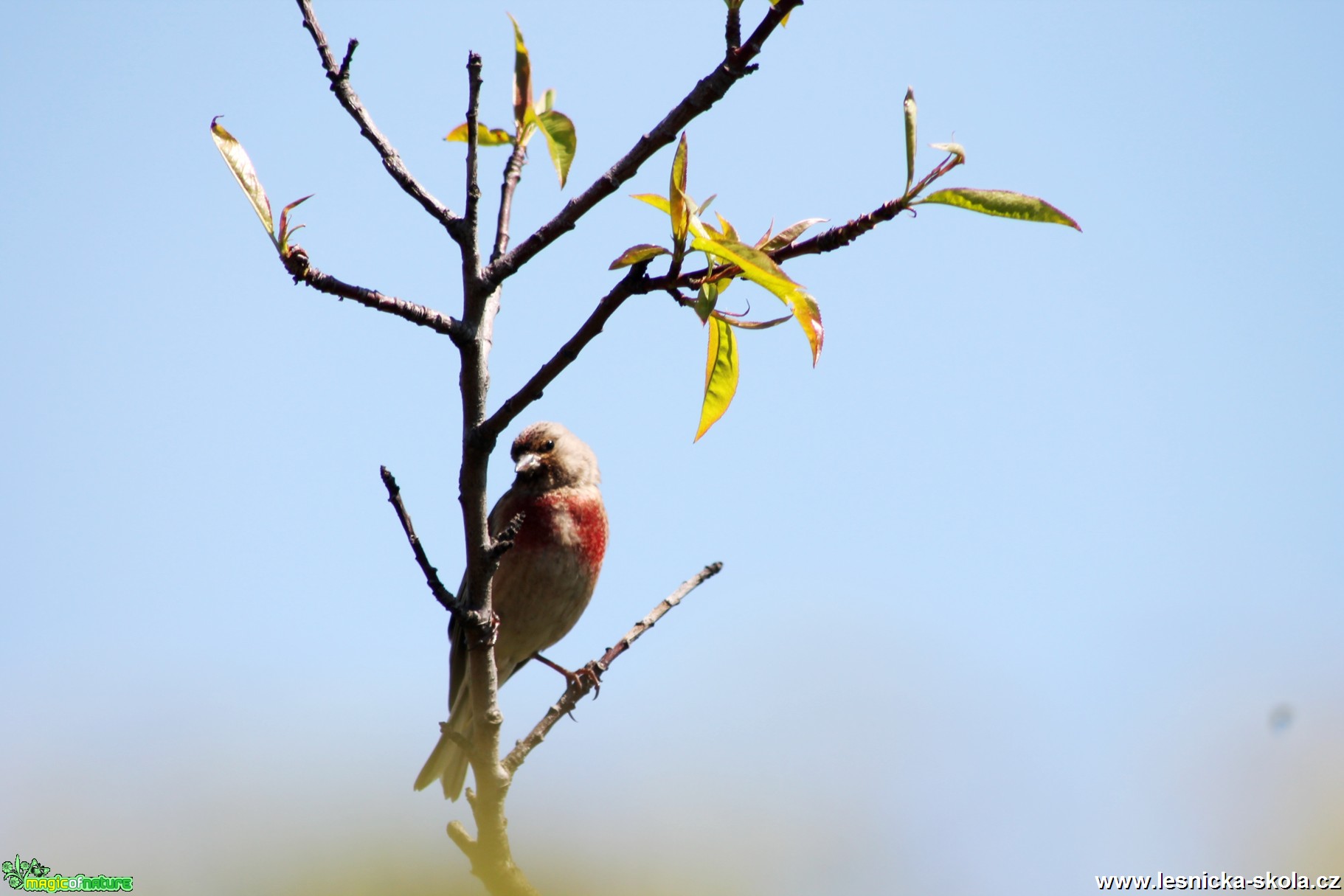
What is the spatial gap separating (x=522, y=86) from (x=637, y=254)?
853mm

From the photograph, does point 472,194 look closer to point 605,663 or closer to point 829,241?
point 829,241

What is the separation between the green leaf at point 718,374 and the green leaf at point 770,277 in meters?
0.30

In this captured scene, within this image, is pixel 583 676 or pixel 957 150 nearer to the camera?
pixel 957 150

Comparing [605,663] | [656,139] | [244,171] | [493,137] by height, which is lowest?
[605,663]

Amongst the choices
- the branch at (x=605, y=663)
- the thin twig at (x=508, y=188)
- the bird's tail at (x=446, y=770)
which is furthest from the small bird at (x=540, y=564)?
the thin twig at (x=508, y=188)

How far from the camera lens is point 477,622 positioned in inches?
134

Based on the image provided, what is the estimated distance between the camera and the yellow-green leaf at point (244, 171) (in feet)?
8.89

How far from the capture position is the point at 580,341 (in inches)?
109

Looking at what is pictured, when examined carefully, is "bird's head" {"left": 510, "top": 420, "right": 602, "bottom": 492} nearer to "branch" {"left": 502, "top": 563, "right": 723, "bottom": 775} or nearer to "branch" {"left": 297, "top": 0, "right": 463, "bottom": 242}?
"branch" {"left": 502, "top": 563, "right": 723, "bottom": 775}

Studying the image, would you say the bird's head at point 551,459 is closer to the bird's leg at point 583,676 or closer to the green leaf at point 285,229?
the bird's leg at point 583,676

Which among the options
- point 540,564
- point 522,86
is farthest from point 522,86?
point 540,564

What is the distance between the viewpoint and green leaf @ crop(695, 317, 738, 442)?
3.08 metres

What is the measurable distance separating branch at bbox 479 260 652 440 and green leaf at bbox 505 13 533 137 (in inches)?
32.6

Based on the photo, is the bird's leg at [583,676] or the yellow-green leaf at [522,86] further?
the bird's leg at [583,676]
